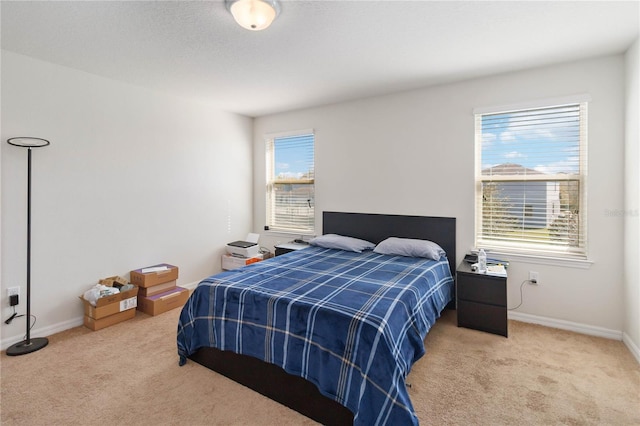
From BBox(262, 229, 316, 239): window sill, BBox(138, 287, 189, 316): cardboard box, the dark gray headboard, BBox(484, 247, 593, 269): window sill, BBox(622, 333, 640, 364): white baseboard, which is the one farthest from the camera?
BBox(262, 229, 316, 239): window sill

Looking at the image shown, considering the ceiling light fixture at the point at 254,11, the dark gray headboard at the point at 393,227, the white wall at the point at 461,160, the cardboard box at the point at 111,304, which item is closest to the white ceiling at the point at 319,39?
the ceiling light fixture at the point at 254,11

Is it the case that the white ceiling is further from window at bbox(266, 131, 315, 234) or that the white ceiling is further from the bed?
the bed

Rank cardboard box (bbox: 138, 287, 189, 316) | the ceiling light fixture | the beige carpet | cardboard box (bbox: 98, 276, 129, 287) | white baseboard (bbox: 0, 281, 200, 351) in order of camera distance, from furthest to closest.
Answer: cardboard box (bbox: 138, 287, 189, 316)
cardboard box (bbox: 98, 276, 129, 287)
white baseboard (bbox: 0, 281, 200, 351)
the ceiling light fixture
the beige carpet

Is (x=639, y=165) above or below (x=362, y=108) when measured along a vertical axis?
below

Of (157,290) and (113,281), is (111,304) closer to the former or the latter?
(113,281)

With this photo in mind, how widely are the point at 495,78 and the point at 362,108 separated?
1.50m

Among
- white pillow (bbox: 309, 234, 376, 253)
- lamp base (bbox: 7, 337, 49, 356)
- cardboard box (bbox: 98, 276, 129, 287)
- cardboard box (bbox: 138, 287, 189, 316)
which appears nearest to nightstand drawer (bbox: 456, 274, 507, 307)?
white pillow (bbox: 309, 234, 376, 253)

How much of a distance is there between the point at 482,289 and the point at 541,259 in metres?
0.74

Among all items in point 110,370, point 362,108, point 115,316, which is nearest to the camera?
point 110,370

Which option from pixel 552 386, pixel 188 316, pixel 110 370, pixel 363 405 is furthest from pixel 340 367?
pixel 110 370

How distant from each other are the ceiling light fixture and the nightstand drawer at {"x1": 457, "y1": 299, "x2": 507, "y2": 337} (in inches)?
112

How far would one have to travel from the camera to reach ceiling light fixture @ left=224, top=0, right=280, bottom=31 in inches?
78.2

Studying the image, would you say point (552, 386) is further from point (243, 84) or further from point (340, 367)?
point (243, 84)

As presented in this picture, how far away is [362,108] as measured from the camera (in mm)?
4102
